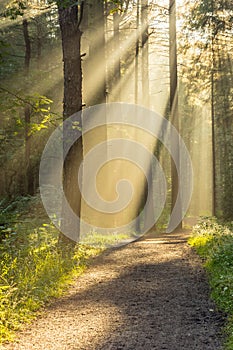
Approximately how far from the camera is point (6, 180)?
96.4ft

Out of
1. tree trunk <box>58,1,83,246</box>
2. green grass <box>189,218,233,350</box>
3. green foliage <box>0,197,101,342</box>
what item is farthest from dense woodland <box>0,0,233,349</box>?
green grass <box>189,218,233,350</box>

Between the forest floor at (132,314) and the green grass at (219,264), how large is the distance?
144 mm

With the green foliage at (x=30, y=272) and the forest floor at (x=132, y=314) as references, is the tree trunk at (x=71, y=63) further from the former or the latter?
the forest floor at (x=132, y=314)

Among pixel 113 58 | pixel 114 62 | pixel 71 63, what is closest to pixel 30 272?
pixel 71 63

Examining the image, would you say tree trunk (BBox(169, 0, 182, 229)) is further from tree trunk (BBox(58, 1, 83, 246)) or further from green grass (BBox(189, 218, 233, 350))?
tree trunk (BBox(58, 1, 83, 246))

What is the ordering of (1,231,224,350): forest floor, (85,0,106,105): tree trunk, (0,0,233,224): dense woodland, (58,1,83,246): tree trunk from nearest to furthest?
(1,231,224,350): forest floor < (58,1,83,246): tree trunk < (85,0,106,105): tree trunk < (0,0,233,224): dense woodland

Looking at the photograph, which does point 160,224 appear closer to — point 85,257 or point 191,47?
point 191,47

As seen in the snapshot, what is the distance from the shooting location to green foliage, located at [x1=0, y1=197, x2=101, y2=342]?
19.8 feet

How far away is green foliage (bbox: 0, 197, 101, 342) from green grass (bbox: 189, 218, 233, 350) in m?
2.54

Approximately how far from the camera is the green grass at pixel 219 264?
6.27 m

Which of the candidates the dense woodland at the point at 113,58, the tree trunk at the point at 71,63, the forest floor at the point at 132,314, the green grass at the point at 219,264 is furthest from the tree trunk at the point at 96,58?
the forest floor at the point at 132,314

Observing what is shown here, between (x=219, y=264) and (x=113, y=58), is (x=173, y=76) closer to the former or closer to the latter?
(x=113, y=58)

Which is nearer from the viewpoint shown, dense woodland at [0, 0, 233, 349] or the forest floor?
the forest floor

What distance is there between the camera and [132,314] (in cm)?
634
